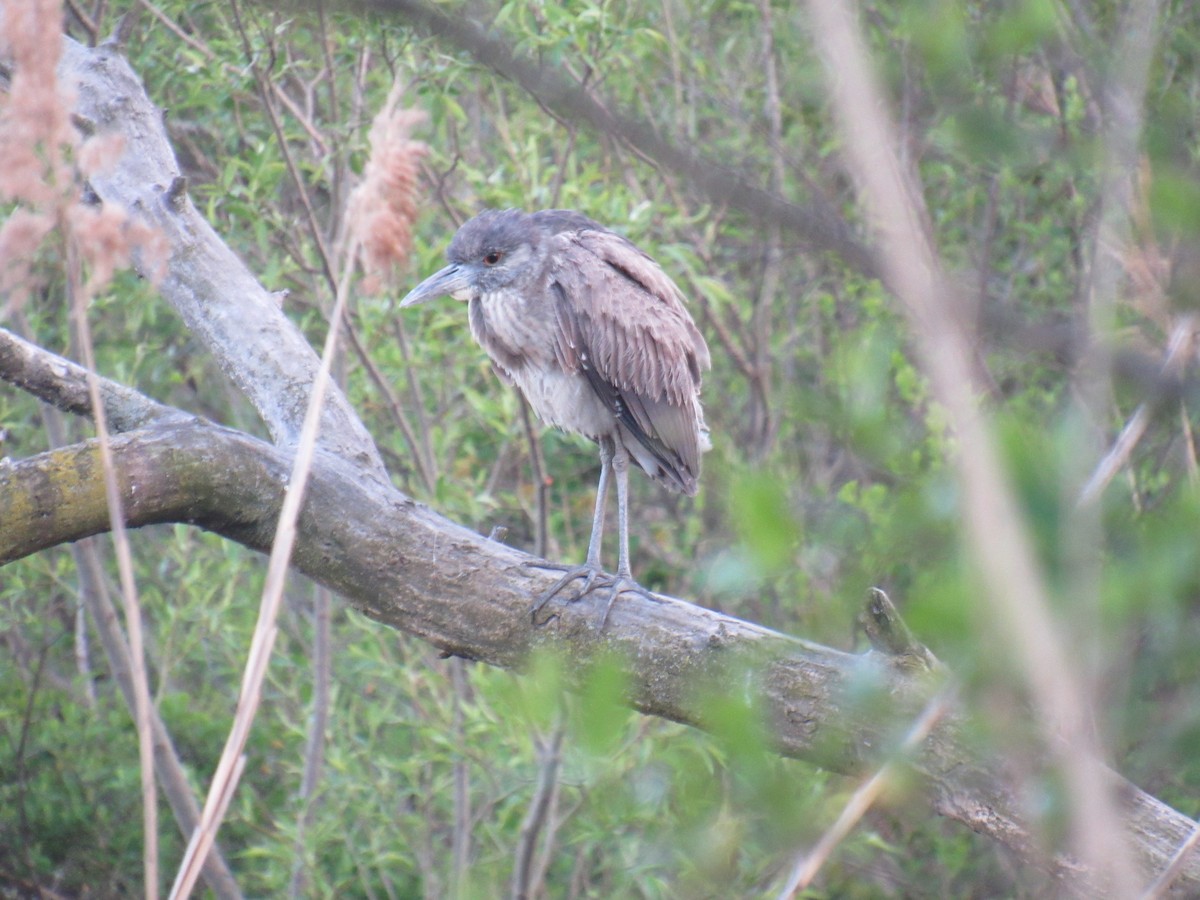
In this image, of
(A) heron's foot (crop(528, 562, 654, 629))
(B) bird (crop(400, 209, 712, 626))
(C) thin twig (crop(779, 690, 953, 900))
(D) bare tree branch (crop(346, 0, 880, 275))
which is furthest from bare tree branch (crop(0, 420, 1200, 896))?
(D) bare tree branch (crop(346, 0, 880, 275))

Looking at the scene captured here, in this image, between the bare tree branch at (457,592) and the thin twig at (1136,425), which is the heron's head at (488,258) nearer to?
the bare tree branch at (457,592)

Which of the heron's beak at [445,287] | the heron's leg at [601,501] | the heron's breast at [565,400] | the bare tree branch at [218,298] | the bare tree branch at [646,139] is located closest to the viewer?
the bare tree branch at [646,139]

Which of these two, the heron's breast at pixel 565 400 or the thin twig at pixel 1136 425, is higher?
the thin twig at pixel 1136 425

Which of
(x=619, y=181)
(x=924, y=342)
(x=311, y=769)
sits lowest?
(x=311, y=769)

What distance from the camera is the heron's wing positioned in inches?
158

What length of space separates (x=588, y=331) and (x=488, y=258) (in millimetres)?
487

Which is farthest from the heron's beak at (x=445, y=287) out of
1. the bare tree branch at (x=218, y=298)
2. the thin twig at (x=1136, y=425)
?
the thin twig at (x=1136, y=425)

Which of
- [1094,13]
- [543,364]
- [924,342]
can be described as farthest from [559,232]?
[924,342]

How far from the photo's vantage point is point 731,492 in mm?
→ 1184

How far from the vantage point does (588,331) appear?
4012mm

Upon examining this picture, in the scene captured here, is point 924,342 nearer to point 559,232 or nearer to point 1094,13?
point 559,232

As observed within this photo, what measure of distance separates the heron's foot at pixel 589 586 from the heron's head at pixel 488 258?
1182 mm

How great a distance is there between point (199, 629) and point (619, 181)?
10.2ft

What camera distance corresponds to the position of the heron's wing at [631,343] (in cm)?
402
